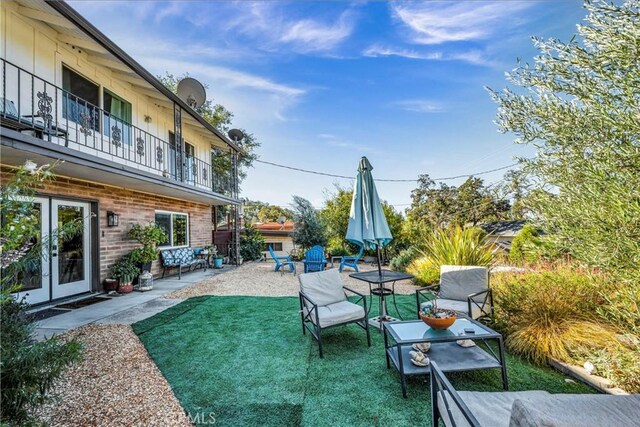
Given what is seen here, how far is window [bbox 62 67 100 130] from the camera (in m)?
6.42

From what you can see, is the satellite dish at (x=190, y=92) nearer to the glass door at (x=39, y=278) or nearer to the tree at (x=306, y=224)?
the tree at (x=306, y=224)

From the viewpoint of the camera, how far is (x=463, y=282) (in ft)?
15.5

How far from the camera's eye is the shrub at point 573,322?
291 centimetres

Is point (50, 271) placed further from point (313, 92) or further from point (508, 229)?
point (508, 229)

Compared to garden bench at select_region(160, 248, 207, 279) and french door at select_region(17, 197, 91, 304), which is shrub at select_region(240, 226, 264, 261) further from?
french door at select_region(17, 197, 91, 304)

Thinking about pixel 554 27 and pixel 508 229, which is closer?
pixel 554 27

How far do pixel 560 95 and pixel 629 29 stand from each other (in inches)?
30.5

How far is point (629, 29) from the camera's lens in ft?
8.30

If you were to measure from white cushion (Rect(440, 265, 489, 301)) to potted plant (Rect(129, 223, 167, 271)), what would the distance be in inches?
290

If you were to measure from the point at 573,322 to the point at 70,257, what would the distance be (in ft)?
30.7

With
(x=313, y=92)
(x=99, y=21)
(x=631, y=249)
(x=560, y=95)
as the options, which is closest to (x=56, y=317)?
(x=99, y=21)

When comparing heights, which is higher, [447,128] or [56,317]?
[447,128]

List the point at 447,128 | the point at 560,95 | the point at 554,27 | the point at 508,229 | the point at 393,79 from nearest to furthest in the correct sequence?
the point at 560,95 → the point at 554,27 → the point at 393,79 → the point at 447,128 → the point at 508,229

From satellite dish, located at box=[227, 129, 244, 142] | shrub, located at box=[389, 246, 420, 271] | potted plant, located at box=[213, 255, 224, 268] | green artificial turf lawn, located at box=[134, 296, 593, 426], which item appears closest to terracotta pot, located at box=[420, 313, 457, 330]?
green artificial turf lawn, located at box=[134, 296, 593, 426]
